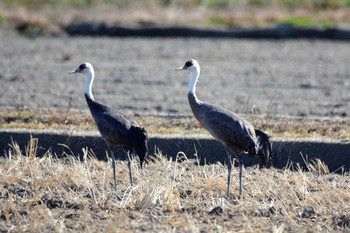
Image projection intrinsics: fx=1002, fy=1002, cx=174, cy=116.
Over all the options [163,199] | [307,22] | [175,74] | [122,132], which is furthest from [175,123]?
[307,22]

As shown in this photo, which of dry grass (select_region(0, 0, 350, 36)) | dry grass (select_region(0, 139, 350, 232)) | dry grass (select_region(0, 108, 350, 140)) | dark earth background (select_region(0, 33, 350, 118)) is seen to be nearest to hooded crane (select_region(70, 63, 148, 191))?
dry grass (select_region(0, 139, 350, 232))

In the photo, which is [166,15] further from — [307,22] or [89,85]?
[89,85]

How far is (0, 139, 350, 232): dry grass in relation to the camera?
8.86 metres

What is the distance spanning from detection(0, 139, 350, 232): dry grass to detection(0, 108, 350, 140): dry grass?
1.21 m

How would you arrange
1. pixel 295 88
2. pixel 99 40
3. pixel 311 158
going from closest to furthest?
1. pixel 311 158
2. pixel 295 88
3. pixel 99 40

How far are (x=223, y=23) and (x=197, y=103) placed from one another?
1551cm

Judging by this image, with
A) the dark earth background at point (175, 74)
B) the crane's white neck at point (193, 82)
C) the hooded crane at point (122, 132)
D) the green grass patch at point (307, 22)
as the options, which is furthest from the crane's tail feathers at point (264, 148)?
the green grass patch at point (307, 22)

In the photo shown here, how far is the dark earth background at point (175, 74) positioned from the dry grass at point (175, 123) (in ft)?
0.91

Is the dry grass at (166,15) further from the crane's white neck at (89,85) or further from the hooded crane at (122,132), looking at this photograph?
the hooded crane at (122,132)

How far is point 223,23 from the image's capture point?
2606 cm

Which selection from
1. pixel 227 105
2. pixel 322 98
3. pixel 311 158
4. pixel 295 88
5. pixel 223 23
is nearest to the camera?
pixel 311 158

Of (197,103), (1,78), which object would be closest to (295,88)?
(1,78)

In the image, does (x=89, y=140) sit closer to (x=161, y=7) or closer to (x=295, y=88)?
(x=295, y=88)

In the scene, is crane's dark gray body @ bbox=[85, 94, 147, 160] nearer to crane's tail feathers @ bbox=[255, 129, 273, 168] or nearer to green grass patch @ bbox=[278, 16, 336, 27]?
crane's tail feathers @ bbox=[255, 129, 273, 168]
